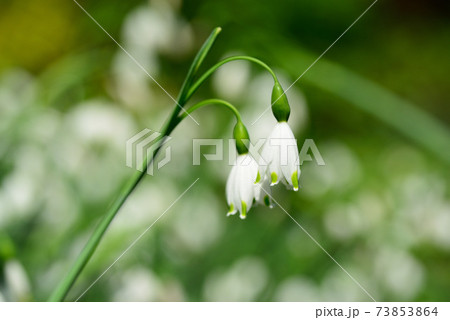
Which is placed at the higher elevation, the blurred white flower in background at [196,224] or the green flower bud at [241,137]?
the blurred white flower in background at [196,224]

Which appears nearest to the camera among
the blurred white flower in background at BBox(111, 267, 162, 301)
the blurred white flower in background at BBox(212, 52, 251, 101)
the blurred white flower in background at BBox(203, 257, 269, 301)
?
the blurred white flower in background at BBox(111, 267, 162, 301)

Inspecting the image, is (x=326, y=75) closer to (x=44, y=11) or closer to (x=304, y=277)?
(x=304, y=277)

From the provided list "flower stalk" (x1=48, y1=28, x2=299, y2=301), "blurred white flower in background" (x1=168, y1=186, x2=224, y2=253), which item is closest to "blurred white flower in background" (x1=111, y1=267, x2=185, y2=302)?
"blurred white flower in background" (x1=168, y1=186, x2=224, y2=253)

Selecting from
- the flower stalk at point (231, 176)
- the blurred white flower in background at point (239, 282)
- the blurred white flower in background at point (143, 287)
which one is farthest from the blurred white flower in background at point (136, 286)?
the flower stalk at point (231, 176)

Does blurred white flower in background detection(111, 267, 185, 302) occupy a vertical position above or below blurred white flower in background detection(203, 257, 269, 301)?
below

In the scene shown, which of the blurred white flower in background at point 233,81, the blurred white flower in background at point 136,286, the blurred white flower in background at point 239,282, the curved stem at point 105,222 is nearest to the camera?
the curved stem at point 105,222

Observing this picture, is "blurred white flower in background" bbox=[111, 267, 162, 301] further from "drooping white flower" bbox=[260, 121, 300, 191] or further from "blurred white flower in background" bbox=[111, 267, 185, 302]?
"drooping white flower" bbox=[260, 121, 300, 191]

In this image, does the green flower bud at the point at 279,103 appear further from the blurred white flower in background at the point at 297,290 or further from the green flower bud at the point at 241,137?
the blurred white flower in background at the point at 297,290
